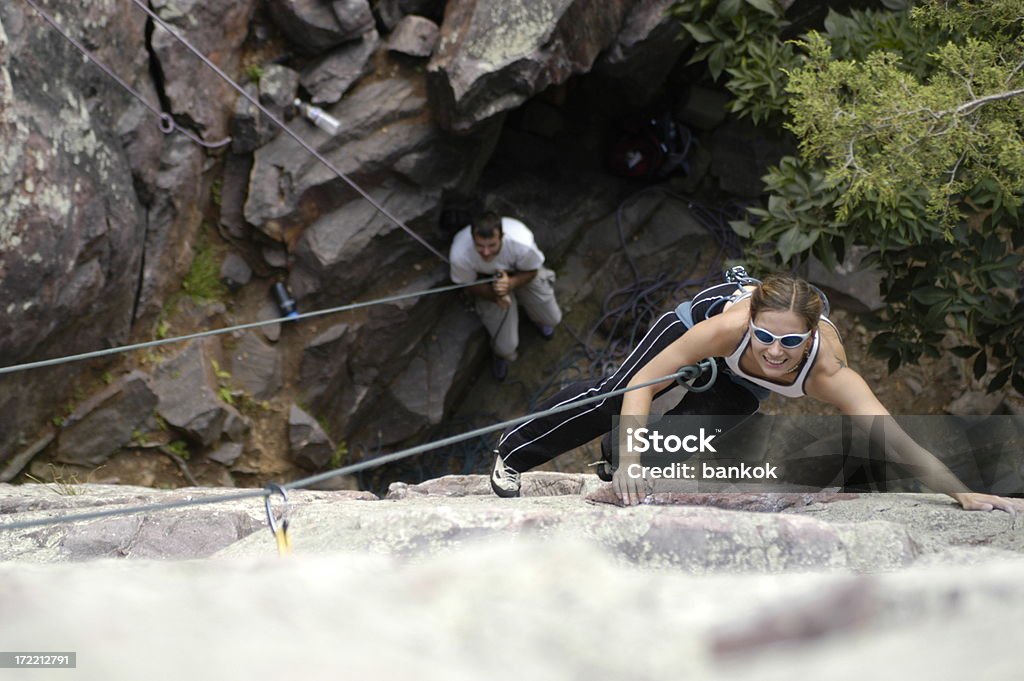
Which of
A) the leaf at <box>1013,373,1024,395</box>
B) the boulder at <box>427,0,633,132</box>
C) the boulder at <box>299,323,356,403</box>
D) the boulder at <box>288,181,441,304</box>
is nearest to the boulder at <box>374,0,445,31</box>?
the boulder at <box>427,0,633,132</box>

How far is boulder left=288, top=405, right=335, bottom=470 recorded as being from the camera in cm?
605

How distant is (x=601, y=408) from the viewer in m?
3.51

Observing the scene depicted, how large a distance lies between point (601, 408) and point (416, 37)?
333cm

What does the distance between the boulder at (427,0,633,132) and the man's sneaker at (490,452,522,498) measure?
2696mm

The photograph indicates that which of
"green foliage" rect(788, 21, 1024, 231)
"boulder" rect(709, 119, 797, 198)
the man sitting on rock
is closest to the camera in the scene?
"green foliage" rect(788, 21, 1024, 231)

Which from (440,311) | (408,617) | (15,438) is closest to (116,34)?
(15,438)

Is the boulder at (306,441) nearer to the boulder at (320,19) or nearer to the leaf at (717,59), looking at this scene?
the boulder at (320,19)

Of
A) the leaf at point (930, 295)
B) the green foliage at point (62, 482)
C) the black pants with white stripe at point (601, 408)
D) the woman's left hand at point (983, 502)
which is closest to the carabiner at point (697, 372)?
the black pants with white stripe at point (601, 408)

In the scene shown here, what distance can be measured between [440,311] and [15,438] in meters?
2.95

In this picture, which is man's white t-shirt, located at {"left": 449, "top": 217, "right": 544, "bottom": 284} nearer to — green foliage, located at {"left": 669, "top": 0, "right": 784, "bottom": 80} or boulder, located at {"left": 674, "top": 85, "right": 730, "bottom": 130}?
green foliage, located at {"left": 669, "top": 0, "right": 784, "bottom": 80}

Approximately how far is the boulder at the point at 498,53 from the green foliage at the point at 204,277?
5.77ft

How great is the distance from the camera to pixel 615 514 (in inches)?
91.1

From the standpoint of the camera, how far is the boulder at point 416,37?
5797 mm

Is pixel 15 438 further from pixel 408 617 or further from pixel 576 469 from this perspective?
pixel 408 617
